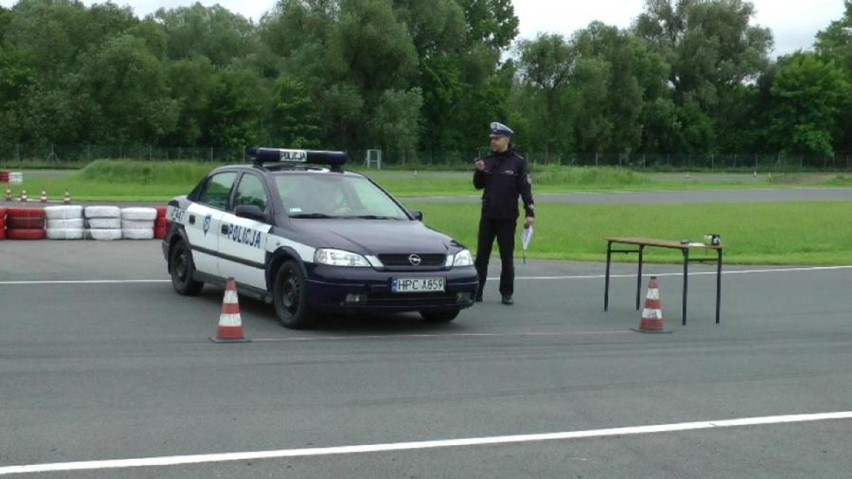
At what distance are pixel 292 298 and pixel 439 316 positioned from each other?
160 cm

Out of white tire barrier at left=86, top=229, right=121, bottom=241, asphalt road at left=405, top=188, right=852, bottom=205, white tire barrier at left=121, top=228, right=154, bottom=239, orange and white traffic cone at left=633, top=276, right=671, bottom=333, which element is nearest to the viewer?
orange and white traffic cone at left=633, top=276, right=671, bottom=333

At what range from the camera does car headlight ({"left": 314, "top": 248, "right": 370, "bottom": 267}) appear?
10.4 metres

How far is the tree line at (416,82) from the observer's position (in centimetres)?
8012

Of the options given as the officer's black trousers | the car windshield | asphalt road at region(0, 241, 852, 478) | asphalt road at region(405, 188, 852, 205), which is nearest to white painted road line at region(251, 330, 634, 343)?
asphalt road at region(0, 241, 852, 478)

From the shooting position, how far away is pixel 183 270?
518 inches

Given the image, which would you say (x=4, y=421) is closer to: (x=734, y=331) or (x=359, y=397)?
(x=359, y=397)

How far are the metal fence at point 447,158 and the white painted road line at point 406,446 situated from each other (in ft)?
237

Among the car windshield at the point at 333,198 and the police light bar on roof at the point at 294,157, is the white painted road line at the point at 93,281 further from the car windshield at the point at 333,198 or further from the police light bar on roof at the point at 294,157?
the car windshield at the point at 333,198

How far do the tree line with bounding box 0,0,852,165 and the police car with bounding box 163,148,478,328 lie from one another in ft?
220

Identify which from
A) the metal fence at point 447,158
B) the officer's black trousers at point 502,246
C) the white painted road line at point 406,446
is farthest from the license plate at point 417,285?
the metal fence at point 447,158

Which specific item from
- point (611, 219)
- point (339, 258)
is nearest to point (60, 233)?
point (339, 258)

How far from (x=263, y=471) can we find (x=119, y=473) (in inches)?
27.7

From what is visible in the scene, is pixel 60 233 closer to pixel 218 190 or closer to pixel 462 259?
pixel 218 190

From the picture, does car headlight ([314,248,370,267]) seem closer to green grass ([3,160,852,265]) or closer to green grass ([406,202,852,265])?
green grass ([406,202,852,265])
